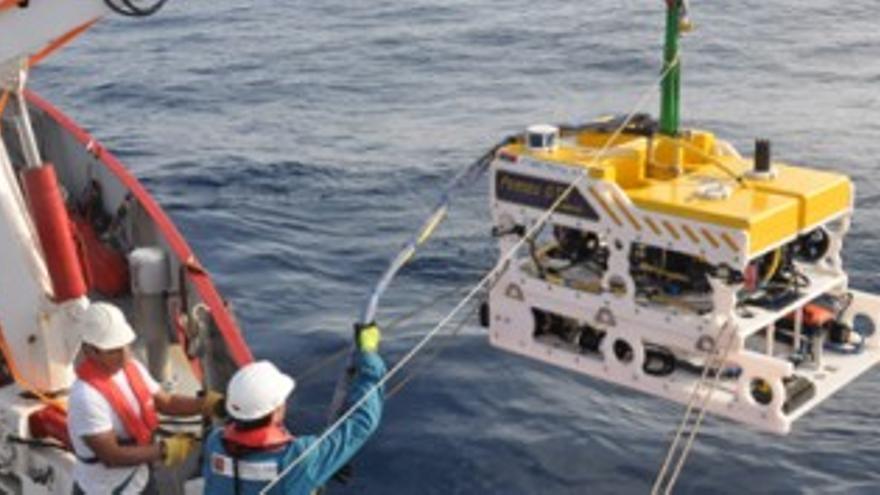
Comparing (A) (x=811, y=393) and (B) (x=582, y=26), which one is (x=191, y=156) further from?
(A) (x=811, y=393)

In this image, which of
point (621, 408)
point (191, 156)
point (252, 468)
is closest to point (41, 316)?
point (252, 468)

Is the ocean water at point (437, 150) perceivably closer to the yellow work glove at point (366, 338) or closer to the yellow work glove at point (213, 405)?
the yellow work glove at point (213, 405)

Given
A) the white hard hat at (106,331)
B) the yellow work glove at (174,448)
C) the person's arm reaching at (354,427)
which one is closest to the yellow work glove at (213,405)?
the yellow work glove at (174,448)

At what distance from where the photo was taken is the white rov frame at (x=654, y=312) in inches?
273

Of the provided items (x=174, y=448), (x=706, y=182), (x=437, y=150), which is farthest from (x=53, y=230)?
(x=437, y=150)

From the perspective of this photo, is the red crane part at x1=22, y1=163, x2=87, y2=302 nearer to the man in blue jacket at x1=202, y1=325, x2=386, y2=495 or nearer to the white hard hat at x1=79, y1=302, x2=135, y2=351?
the white hard hat at x1=79, y1=302, x2=135, y2=351

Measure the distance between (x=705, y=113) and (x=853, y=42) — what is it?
22.0 feet

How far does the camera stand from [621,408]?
11617mm

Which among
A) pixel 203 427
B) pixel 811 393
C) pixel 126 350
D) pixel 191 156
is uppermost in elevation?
pixel 126 350

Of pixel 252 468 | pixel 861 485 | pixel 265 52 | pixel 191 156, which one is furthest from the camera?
pixel 265 52

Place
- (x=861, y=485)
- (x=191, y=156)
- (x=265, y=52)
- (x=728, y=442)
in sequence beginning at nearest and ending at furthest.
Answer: (x=861, y=485)
(x=728, y=442)
(x=191, y=156)
(x=265, y=52)

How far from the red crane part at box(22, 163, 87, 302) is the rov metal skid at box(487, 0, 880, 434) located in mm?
2670

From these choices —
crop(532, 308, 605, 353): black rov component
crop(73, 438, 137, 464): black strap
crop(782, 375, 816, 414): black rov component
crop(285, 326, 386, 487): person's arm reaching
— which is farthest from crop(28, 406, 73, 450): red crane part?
crop(782, 375, 816, 414): black rov component

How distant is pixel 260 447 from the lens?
19.3 ft
